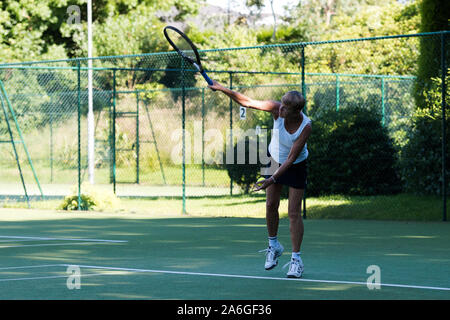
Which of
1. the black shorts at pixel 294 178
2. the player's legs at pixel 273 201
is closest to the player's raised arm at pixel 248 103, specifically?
the black shorts at pixel 294 178

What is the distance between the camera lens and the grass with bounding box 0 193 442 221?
13.9 metres

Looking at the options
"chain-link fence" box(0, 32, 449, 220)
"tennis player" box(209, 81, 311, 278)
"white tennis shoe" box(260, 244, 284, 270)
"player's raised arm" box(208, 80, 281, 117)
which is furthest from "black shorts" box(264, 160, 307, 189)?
"chain-link fence" box(0, 32, 449, 220)

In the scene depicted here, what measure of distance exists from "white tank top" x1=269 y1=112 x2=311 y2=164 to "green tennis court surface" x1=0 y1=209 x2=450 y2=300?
1084 millimetres

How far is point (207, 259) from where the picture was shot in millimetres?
8938

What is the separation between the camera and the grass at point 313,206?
45.5 ft

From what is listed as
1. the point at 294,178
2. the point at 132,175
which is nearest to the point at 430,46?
the point at 294,178

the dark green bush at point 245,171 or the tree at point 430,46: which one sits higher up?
the tree at point 430,46

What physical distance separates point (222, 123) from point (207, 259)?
17256 millimetres

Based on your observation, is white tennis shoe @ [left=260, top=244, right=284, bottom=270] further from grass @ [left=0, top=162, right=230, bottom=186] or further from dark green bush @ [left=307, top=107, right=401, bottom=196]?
grass @ [left=0, top=162, right=230, bottom=186]

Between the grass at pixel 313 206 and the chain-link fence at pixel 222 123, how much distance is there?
380 millimetres

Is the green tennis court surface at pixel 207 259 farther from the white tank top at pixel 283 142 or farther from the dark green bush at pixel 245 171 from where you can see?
the dark green bush at pixel 245 171

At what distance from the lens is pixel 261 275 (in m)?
7.55

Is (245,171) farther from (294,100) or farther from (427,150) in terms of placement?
(294,100)
